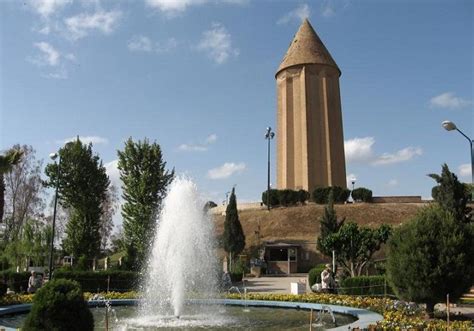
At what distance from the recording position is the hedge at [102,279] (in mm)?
19250

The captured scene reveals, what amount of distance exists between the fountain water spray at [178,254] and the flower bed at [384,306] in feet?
7.90

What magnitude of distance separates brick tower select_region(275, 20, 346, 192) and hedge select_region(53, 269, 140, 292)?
3528 centimetres

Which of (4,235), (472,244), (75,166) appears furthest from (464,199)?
(4,235)

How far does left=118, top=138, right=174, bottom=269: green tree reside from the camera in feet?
90.7

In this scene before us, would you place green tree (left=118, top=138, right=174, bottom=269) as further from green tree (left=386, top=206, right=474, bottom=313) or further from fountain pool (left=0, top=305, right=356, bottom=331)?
green tree (left=386, top=206, right=474, bottom=313)

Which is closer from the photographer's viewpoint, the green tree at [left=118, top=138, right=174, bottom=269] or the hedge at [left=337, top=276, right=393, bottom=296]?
the hedge at [left=337, top=276, right=393, bottom=296]

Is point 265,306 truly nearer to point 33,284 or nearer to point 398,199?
point 33,284

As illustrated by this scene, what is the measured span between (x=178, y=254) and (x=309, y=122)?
42.4 m

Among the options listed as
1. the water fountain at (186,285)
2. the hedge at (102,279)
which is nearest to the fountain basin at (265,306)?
the water fountain at (186,285)

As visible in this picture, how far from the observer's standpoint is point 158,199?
28.6 meters

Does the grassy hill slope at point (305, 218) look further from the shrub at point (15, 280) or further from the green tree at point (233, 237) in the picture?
the shrub at point (15, 280)

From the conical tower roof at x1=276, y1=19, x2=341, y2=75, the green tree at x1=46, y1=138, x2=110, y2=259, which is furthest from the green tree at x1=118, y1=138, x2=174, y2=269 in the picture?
the conical tower roof at x1=276, y1=19, x2=341, y2=75

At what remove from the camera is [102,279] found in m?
19.8

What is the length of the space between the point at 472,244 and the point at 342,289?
22.9 feet
